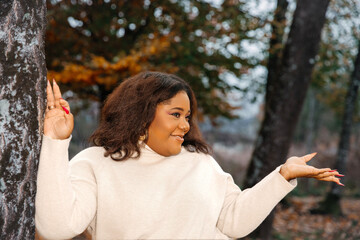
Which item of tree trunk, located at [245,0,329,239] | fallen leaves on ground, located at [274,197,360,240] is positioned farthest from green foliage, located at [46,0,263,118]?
fallen leaves on ground, located at [274,197,360,240]

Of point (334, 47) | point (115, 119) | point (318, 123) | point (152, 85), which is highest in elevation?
point (334, 47)

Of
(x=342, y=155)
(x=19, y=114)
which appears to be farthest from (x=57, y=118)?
(x=342, y=155)

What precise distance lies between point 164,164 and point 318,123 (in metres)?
33.2

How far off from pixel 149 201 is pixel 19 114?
73 cm

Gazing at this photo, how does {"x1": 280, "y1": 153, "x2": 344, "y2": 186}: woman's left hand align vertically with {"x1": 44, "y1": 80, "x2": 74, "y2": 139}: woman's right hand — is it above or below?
below

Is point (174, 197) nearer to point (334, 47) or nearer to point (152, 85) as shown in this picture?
point (152, 85)

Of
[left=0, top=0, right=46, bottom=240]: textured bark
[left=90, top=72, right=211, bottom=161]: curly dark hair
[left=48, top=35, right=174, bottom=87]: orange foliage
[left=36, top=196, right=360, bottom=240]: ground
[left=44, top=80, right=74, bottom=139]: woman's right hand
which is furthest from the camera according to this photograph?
[left=48, top=35, right=174, bottom=87]: orange foliage

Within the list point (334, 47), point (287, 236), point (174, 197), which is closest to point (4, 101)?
point (174, 197)

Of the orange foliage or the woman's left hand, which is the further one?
the orange foliage

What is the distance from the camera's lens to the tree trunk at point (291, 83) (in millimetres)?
6305

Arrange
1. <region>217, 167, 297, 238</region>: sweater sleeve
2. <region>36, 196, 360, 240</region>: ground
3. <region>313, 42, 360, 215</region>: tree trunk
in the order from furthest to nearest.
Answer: <region>313, 42, 360, 215</region>: tree trunk → <region>36, 196, 360, 240</region>: ground → <region>217, 167, 297, 238</region>: sweater sleeve

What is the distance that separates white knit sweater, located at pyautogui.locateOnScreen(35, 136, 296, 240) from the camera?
208 cm

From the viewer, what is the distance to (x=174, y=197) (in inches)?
87.4

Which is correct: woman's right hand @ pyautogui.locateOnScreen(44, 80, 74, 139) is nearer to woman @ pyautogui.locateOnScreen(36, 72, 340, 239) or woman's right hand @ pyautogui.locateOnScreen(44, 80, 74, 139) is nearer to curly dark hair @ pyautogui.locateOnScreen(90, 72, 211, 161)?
woman @ pyautogui.locateOnScreen(36, 72, 340, 239)
